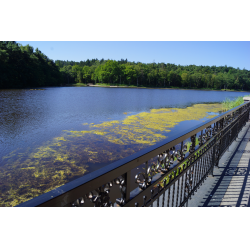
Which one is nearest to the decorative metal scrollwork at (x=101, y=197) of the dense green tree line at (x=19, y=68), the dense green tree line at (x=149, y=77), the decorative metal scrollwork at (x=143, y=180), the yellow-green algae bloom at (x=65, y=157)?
the decorative metal scrollwork at (x=143, y=180)

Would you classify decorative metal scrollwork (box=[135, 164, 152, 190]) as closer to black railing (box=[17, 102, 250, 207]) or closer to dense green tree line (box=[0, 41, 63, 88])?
black railing (box=[17, 102, 250, 207])

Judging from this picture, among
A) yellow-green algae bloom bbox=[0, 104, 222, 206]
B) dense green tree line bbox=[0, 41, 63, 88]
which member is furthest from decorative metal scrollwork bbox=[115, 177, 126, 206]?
dense green tree line bbox=[0, 41, 63, 88]

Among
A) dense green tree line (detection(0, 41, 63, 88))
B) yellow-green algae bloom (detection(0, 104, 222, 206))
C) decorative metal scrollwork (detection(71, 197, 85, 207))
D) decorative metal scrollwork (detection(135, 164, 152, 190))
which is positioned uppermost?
dense green tree line (detection(0, 41, 63, 88))

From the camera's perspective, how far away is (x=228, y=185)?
301 centimetres

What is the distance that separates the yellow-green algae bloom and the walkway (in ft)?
17.2

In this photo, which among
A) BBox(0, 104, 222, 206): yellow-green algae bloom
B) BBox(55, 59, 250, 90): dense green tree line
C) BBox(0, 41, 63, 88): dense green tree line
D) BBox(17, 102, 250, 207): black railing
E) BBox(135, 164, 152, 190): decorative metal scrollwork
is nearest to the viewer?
BBox(17, 102, 250, 207): black railing

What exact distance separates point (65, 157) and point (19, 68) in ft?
163

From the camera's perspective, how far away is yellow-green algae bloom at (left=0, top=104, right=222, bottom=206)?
6781 millimetres

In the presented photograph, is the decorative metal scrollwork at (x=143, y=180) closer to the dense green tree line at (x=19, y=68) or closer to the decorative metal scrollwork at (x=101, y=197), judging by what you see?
the decorative metal scrollwork at (x=101, y=197)

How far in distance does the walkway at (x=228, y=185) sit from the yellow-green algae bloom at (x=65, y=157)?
525 cm

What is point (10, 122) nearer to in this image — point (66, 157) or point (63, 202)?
point (66, 157)

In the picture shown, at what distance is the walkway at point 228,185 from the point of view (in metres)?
2.57
